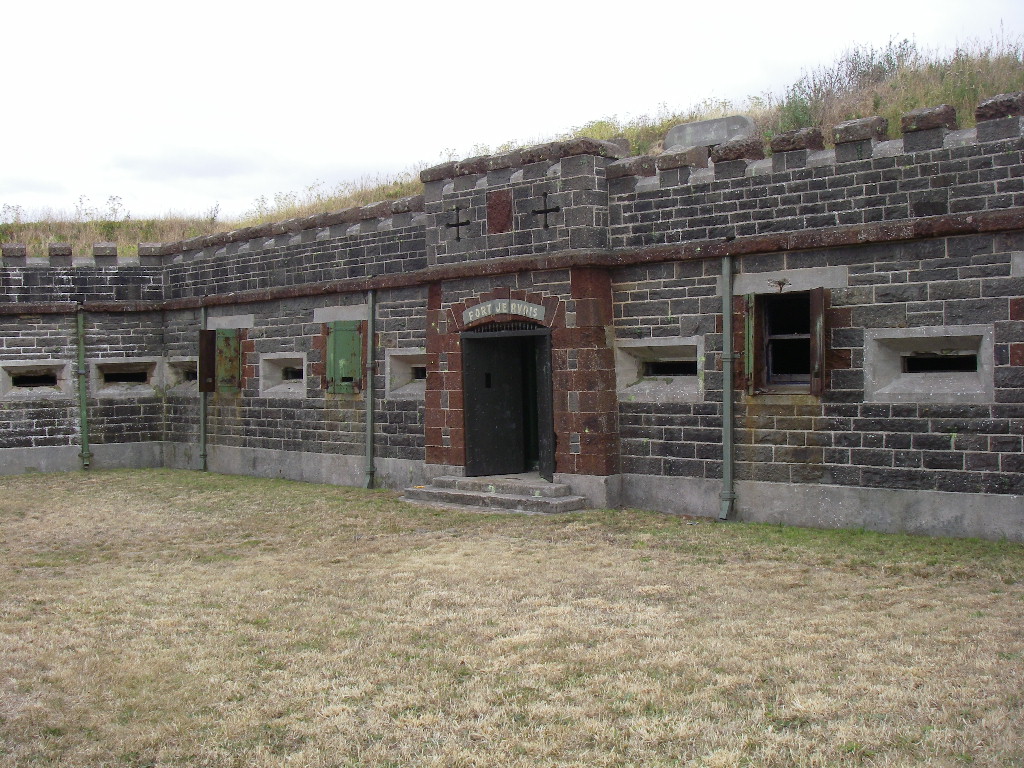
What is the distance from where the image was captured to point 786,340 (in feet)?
35.1

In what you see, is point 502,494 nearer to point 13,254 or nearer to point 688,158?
point 688,158

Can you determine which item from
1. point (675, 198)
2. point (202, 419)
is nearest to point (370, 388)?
point (202, 419)

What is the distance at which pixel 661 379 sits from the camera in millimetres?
11477

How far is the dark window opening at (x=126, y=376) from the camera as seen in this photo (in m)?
17.9

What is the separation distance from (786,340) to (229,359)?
9.29m

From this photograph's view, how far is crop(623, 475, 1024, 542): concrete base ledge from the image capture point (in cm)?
917

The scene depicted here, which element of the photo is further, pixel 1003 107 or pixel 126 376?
pixel 126 376

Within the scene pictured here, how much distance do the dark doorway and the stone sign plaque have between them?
221 mm

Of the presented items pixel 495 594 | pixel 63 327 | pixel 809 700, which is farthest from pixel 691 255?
pixel 63 327

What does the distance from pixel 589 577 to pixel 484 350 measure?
198 inches

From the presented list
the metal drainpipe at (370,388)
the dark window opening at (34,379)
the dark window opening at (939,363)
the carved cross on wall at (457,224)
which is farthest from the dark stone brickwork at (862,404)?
the dark window opening at (34,379)

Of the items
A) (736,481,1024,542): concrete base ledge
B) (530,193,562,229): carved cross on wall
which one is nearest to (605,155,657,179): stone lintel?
(530,193,562,229): carved cross on wall

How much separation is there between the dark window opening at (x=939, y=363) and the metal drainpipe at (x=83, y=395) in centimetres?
1304

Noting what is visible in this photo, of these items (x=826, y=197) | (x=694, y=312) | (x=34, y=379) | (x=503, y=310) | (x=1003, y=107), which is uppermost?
(x=1003, y=107)
